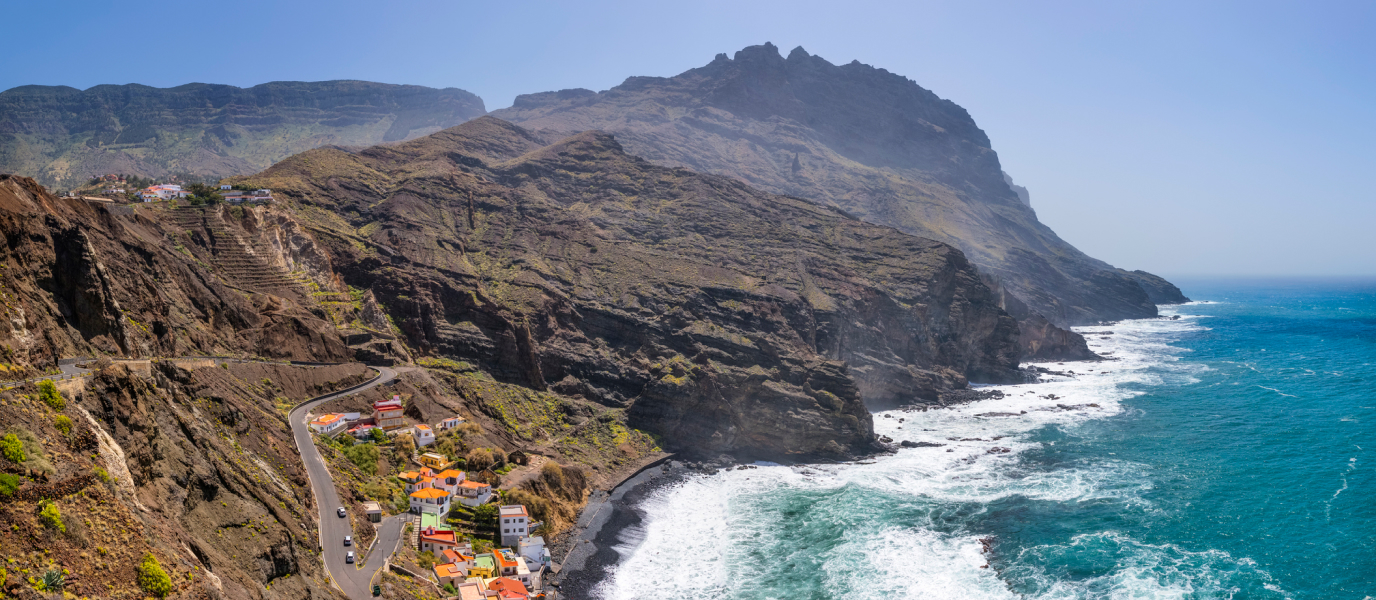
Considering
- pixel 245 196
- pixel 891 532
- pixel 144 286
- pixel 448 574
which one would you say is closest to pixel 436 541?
pixel 448 574

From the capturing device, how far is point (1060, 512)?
65375 millimetres

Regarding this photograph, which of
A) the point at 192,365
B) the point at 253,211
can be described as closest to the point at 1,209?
the point at 192,365

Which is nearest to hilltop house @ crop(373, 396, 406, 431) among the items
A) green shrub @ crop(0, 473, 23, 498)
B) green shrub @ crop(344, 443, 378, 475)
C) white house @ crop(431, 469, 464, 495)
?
green shrub @ crop(344, 443, 378, 475)

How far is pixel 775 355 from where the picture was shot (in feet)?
318

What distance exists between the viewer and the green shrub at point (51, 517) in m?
21.8

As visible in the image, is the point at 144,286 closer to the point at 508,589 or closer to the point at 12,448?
the point at 508,589

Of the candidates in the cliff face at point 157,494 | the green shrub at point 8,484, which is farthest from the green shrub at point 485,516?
the green shrub at point 8,484

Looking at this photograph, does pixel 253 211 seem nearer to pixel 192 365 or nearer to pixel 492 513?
pixel 192 365

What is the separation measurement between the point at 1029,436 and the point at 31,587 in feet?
305

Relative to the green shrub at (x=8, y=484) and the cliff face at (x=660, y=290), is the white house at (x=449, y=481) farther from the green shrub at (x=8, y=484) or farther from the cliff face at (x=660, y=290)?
the green shrub at (x=8, y=484)

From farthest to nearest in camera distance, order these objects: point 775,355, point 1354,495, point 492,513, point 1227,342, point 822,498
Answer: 1. point 1227,342
2. point 775,355
3. point 822,498
4. point 1354,495
5. point 492,513

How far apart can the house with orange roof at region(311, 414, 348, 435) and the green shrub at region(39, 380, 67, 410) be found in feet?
105

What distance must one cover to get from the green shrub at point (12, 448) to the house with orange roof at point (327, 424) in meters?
36.2

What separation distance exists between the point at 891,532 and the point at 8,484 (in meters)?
57.3
